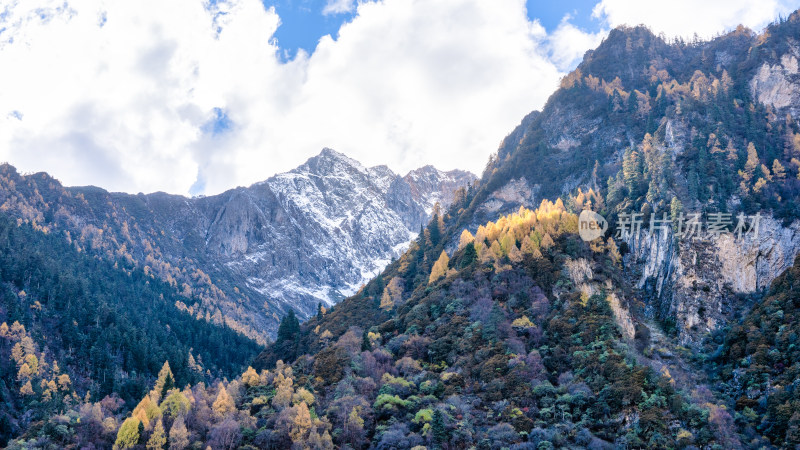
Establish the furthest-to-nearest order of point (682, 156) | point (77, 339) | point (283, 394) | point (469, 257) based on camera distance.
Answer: point (77, 339) < point (682, 156) < point (469, 257) < point (283, 394)

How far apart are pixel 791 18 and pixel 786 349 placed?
114 m

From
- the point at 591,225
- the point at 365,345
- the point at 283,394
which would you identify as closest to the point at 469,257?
the point at 591,225

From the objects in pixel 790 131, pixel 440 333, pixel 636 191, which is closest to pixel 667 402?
pixel 440 333

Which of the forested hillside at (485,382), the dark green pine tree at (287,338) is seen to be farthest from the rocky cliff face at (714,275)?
the dark green pine tree at (287,338)

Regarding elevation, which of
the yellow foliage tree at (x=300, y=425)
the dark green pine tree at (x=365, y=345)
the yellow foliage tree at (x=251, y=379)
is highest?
the dark green pine tree at (x=365, y=345)

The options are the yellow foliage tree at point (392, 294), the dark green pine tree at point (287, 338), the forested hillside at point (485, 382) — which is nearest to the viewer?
the forested hillside at point (485, 382)

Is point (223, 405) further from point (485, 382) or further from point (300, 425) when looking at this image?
point (485, 382)

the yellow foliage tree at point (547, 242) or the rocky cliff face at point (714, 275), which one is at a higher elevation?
the yellow foliage tree at point (547, 242)

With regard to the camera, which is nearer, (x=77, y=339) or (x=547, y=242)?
(x=547, y=242)

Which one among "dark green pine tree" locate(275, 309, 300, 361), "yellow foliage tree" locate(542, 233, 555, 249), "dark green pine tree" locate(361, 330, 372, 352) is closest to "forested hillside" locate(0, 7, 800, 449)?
"yellow foliage tree" locate(542, 233, 555, 249)

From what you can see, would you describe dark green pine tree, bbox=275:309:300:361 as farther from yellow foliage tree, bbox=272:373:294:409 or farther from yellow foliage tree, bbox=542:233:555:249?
yellow foliage tree, bbox=542:233:555:249

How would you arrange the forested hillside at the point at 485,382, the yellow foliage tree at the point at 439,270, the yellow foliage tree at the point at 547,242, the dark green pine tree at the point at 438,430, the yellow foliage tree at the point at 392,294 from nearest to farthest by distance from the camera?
the forested hillside at the point at 485,382
the dark green pine tree at the point at 438,430
the yellow foliage tree at the point at 547,242
the yellow foliage tree at the point at 439,270
the yellow foliage tree at the point at 392,294

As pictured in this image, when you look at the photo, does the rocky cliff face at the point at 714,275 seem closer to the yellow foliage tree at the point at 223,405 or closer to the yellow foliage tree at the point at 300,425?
the yellow foliage tree at the point at 300,425

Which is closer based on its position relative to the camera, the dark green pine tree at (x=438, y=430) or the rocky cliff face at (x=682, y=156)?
the dark green pine tree at (x=438, y=430)
